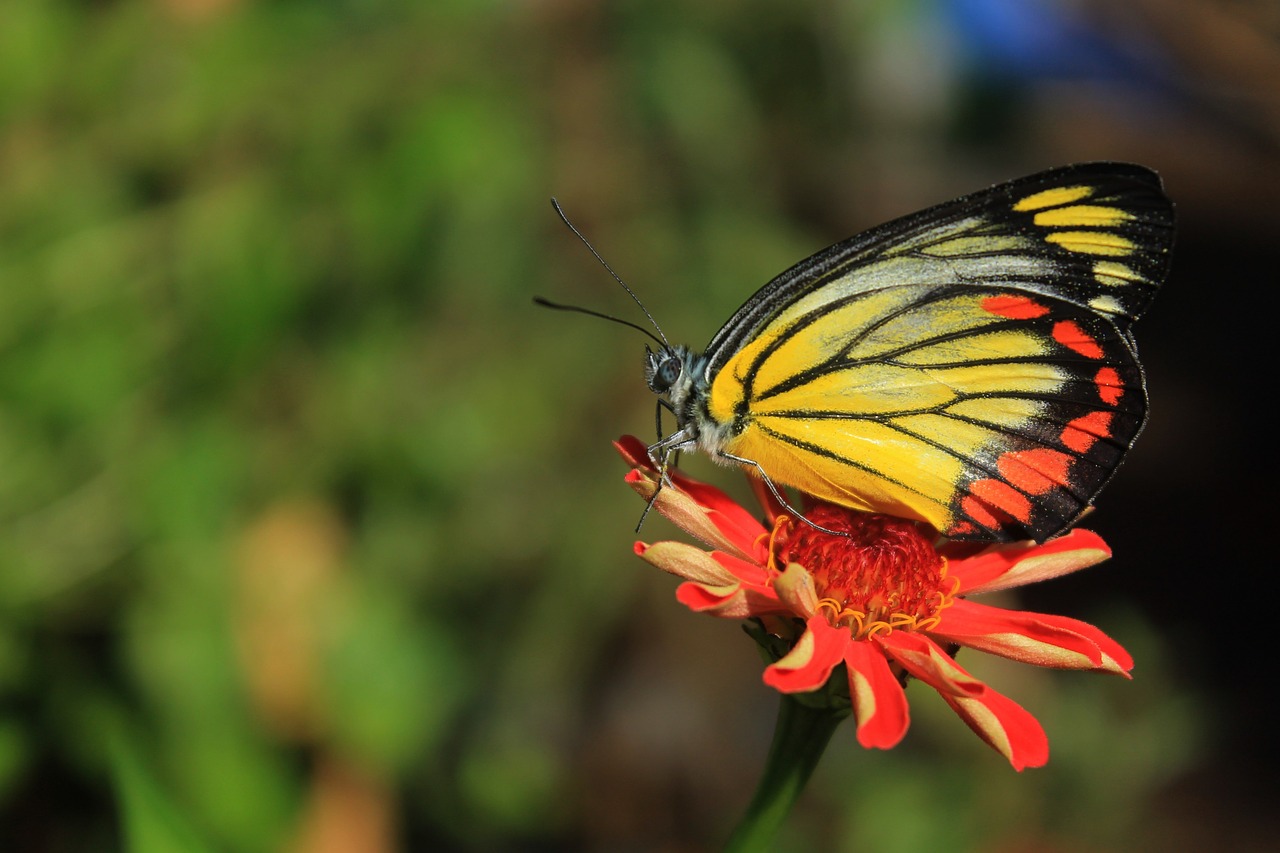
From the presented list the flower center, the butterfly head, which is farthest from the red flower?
the butterfly head

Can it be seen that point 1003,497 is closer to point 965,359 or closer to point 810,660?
point 965,359

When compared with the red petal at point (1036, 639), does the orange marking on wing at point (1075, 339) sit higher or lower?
higher

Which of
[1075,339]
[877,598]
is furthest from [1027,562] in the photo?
[1075,339]

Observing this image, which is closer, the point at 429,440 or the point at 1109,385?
the point at 1109,385

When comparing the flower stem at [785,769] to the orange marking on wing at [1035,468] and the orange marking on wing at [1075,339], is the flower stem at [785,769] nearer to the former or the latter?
the orange marking on wing at [1035,468]

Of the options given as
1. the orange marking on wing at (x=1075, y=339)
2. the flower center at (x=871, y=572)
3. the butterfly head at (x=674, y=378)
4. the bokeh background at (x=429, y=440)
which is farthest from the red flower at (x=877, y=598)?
the bokeh background at (x=429, y=440)

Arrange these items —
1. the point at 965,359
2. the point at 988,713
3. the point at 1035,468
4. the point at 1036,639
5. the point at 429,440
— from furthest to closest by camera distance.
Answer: the point at 429,440
the point at 965,359
the point at 1035,468
the point at 1036,639
the point at 988,713

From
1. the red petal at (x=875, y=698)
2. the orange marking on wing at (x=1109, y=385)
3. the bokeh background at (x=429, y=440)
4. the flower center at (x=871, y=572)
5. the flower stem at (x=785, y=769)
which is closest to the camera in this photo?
the red petal at (x=875, y=698)
